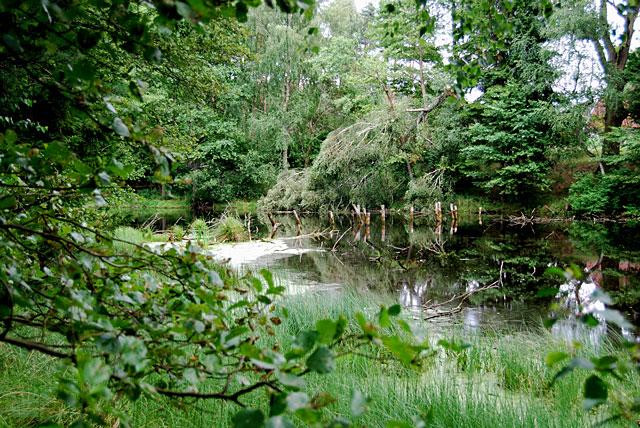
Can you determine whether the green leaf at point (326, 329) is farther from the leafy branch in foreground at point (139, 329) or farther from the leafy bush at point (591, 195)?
the leafy bush at point (591, 195)

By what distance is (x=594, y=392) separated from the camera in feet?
2.01

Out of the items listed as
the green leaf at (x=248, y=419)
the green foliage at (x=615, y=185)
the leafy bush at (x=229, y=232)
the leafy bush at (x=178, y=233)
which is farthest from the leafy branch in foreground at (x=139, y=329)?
the green foliage at (x=615, y=185)

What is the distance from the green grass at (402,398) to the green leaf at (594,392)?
112cm

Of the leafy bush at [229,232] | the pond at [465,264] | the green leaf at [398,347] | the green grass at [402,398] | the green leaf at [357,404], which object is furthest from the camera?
A: the leafy bush at [229,232]

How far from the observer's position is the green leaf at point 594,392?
0.60 m

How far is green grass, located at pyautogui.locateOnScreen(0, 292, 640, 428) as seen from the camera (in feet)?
7.27

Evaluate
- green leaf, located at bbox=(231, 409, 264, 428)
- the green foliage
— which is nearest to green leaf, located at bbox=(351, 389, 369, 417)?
green leaf, located at bbox=(231, 409, 264, 428)

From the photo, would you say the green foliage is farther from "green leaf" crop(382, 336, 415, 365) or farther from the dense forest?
"green leaf" crop(382, 336, 415, 365)

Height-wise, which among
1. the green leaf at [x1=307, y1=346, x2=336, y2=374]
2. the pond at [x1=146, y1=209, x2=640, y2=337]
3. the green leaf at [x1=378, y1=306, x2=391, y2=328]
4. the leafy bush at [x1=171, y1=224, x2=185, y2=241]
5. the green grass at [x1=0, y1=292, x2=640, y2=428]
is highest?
the green leaf at [x1=378, y1=306, x2=391, y2=328]

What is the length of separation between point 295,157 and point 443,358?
25990mm

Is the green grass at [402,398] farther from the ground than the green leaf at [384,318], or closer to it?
closer to it

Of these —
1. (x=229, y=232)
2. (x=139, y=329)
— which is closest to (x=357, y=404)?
(x=139, y=329)

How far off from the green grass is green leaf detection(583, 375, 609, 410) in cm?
112

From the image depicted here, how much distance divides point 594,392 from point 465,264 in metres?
9.35
